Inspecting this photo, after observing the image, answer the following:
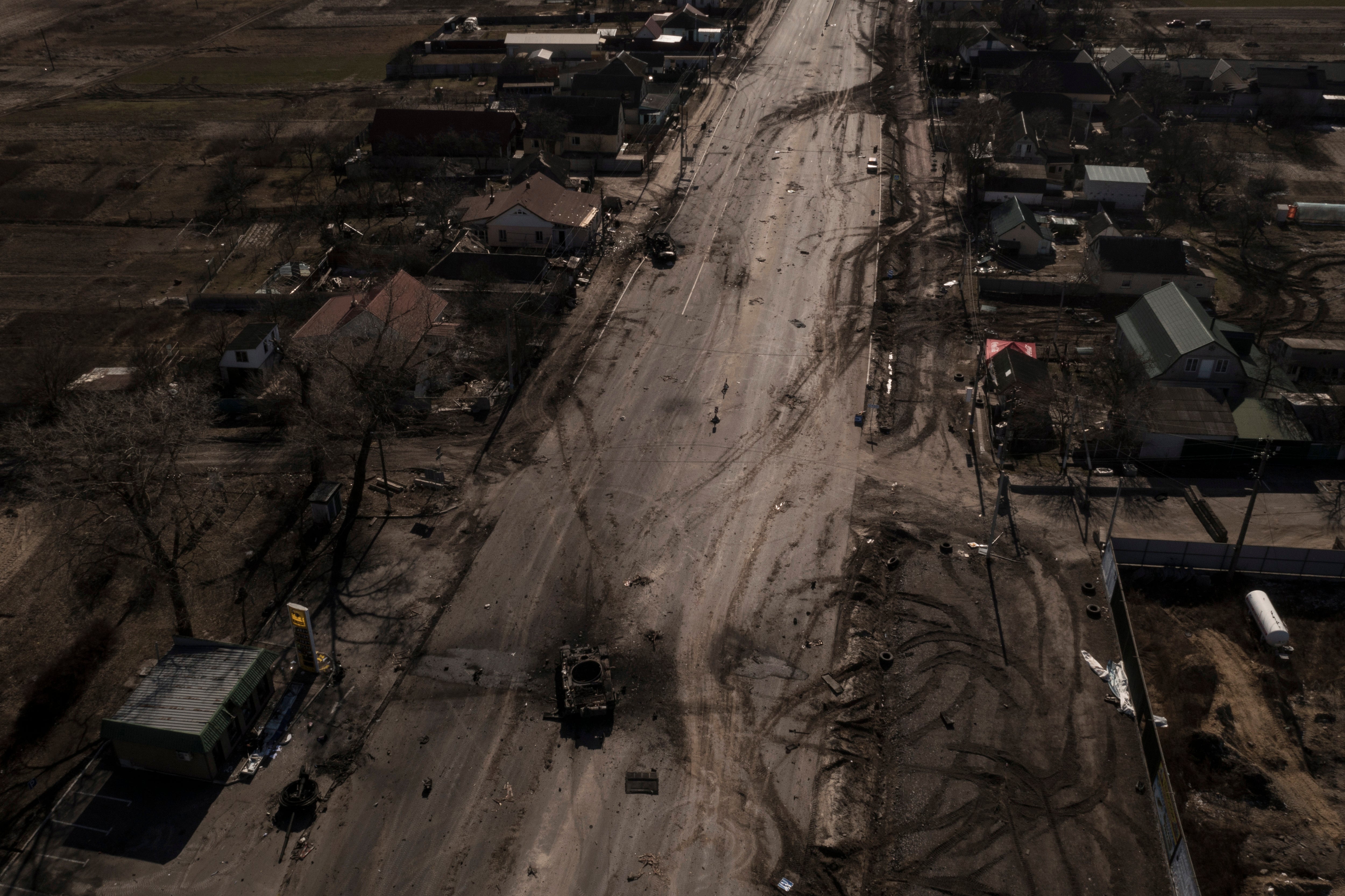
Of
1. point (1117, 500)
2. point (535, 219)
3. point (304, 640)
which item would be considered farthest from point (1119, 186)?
point (304, 640)

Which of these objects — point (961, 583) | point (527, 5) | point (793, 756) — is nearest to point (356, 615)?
point (793, 756)

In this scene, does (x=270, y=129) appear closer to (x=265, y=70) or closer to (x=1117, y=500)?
(x=265, y=70)

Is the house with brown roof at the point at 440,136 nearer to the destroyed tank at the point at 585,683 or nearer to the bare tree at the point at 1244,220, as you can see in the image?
the bare tree at the point at 1244,220

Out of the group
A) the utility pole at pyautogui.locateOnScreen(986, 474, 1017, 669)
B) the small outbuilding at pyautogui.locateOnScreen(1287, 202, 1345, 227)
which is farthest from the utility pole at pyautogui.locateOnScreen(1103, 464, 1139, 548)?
the small outbuilding at pyautogui.locateOnScreen(1287, 202, 1345, 227)

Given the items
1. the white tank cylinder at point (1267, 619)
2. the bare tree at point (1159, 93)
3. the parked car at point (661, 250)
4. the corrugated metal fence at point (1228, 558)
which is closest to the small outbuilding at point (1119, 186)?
the bare tree at point (1159, 93)

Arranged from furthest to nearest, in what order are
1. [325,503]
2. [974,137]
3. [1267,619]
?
[974,137] → [325,503] → [1267,619]

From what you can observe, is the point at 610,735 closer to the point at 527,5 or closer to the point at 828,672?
the point at 828,672

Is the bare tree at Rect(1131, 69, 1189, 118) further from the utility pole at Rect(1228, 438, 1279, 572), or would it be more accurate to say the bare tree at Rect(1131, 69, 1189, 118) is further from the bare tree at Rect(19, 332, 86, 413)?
the bare tree at Rect(19, 332, 86, 413)
